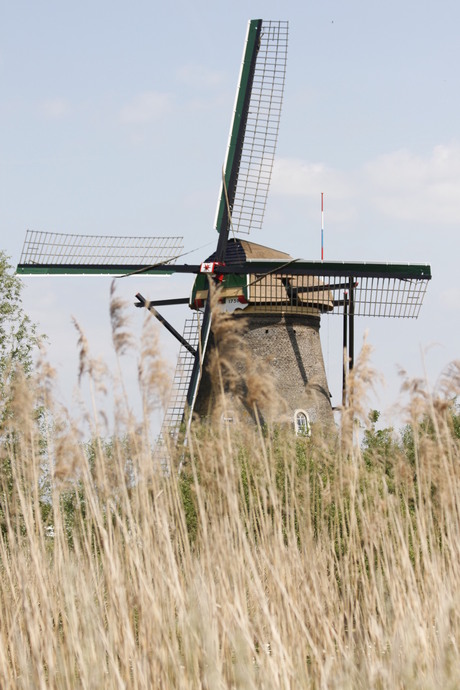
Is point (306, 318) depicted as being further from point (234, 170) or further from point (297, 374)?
point (234, 170)

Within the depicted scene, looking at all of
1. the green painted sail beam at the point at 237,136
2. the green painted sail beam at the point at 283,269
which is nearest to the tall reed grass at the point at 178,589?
the green painted sail beam at the point at 283,269

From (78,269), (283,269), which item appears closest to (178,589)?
(283,269)

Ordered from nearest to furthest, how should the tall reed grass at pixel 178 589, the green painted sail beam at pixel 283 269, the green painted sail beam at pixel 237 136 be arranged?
1. the tall reed grass at pixel 178 589
2. the green painted sail beam at pixel 283 269
3. the green painted sail beam at pixel 237 136

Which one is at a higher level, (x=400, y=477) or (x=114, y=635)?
(x=400, y=477)

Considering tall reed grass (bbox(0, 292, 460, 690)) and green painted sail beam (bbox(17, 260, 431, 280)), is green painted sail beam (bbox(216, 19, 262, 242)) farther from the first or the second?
tall reed grass (bbox(0, 292, 460, 690))

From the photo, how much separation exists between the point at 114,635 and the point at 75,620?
20 cm

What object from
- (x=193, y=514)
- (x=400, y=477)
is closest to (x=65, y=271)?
(x=193, y=514)

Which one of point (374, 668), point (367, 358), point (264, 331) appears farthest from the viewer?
point (264, 331)

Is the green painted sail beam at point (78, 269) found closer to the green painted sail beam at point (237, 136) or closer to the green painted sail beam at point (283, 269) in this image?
the green painted sail beam at point (283, 269)

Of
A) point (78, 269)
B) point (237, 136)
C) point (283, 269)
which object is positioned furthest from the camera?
point (78, 269)

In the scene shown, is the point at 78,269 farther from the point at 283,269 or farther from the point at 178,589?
the point at 178,589

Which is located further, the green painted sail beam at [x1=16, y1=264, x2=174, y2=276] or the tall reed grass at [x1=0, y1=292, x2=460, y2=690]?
the green painted sail beam at [x1=16, y1=264, x2=174, y2=276]

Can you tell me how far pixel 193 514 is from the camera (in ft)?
39.2

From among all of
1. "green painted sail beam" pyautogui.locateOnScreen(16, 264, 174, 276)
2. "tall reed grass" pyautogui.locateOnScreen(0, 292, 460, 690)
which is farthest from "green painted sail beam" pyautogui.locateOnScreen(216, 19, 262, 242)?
"tall reed grass" pyautogui.locateOnScreen(0, 292, 460, 690)
